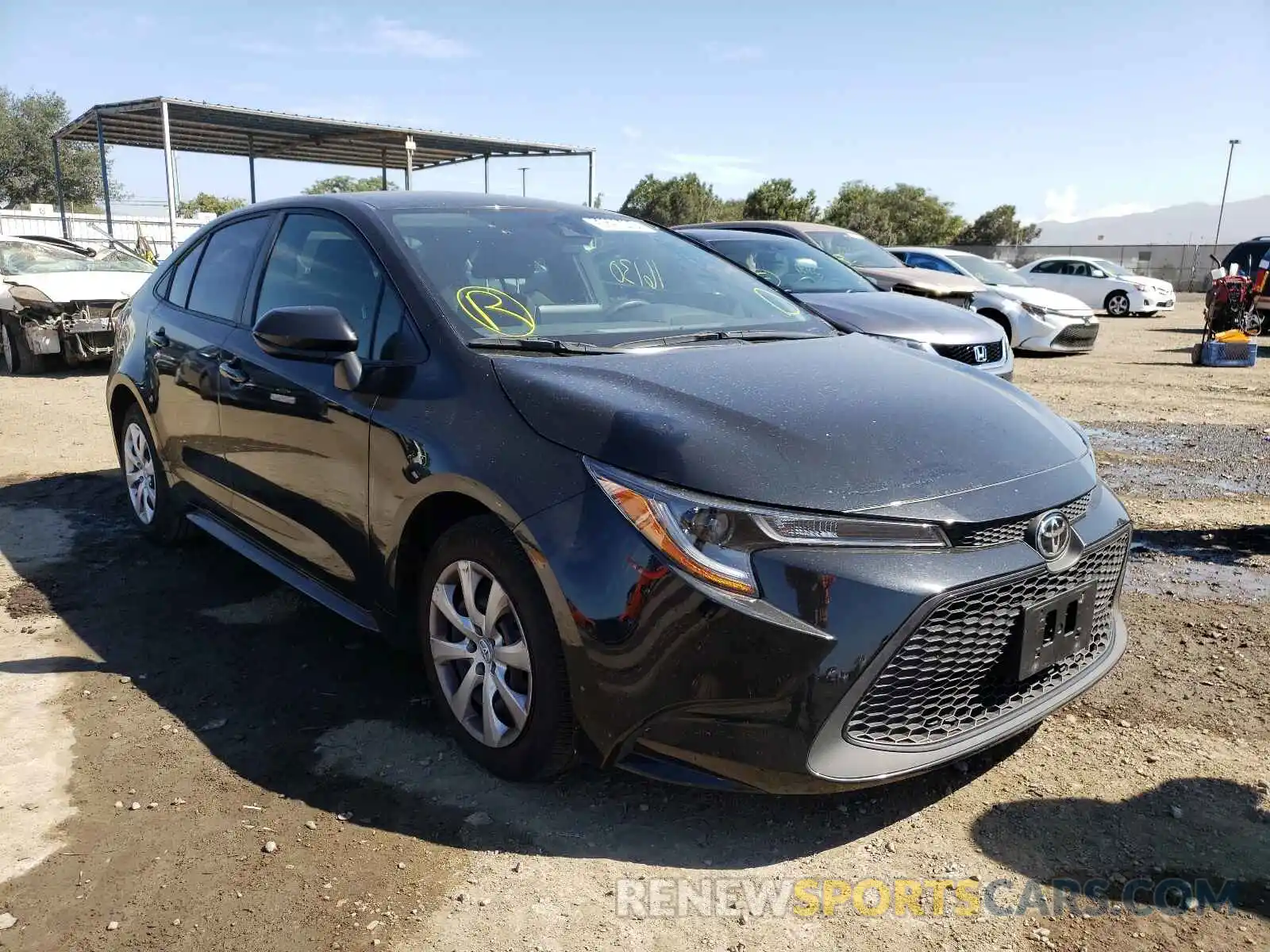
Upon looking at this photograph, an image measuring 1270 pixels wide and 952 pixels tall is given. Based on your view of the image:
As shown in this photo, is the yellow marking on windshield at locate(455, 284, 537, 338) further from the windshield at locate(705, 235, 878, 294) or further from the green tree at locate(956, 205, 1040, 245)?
the green tree at locate(956, 205, 1040, 245)

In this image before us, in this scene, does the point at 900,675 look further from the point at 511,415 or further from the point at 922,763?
the point at 511,415

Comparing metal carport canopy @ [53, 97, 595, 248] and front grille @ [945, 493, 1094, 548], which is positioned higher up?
metal carport canopy @ [53, 97, 595, 248]

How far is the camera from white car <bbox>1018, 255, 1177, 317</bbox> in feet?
71.8

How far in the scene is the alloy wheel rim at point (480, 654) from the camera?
101 inches

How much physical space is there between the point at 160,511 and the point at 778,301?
3.17 meters

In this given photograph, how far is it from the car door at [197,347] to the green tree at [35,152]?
1757 inches

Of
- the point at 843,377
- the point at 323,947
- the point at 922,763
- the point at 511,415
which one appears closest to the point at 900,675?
the point at 922,763

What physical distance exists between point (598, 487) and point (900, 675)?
2.77 ft

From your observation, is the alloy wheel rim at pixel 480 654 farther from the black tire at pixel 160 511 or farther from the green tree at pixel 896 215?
the green tree at pixel 896 215


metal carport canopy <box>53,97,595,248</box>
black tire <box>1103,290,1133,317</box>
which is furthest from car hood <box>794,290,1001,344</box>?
black tire <box>1103,290,1133,317</box>

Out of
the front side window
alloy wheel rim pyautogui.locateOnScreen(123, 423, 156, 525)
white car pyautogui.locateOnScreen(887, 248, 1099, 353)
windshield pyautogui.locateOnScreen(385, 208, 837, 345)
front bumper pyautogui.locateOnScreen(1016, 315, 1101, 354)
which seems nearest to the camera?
windshield pyautogui.locateOnScreen(385, 208, 837, 345)

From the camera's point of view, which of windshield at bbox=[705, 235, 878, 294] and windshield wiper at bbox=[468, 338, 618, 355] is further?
windshield at bbox=[705, 235, 878, 294]

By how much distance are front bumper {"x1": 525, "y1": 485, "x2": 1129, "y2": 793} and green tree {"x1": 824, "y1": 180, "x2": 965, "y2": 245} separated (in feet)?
177

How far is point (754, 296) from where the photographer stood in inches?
150
